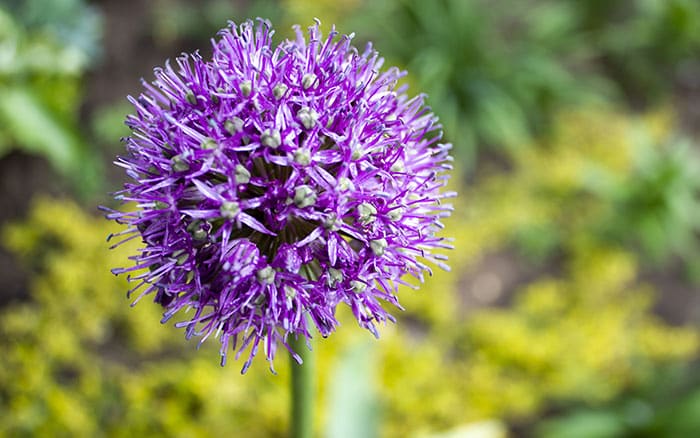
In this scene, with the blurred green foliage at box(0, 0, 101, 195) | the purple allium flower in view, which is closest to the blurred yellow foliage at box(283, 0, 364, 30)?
the blurred green foliage at box(0, 0, 101, 195)

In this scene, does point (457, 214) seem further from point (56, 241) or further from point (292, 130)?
point (292, 130)

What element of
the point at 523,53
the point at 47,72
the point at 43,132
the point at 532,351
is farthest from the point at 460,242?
the point at 47,72

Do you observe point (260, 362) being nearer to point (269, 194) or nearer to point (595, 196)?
point (269, 194)

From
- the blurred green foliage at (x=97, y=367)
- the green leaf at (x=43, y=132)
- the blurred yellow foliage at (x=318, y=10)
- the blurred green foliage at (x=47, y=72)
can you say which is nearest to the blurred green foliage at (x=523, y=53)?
the blurred yellow foliage at (x=318, y=10)

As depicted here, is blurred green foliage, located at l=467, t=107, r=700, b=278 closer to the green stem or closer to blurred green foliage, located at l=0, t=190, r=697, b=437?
blurred green foliage, located at l=0, t=190, r=697, b=437

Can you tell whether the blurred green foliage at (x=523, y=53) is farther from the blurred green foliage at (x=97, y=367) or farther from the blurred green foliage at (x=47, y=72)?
the blurred green foliage at (x=97, y=367)
